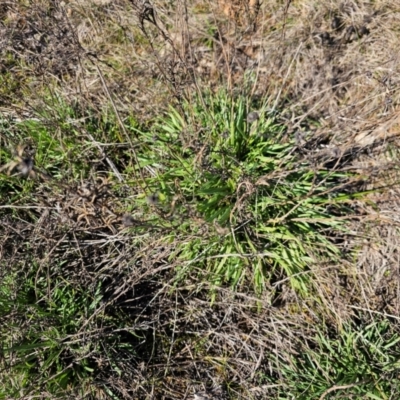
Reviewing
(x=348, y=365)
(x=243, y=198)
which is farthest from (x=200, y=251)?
(x=348, y=365)

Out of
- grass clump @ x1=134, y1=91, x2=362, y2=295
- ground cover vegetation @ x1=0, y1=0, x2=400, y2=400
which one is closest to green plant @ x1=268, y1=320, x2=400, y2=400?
ground cover vegetation @ x1=0, y1=0, x2=400, y2=400

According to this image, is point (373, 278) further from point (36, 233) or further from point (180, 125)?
point (36, 233)

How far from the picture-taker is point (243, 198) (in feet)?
7.30

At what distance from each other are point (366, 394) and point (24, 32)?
2.64 metres

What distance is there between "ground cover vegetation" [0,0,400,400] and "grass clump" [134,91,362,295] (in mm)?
12

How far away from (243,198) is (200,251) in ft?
1.29

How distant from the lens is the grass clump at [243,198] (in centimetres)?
227

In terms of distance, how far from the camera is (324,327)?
7.90 feet

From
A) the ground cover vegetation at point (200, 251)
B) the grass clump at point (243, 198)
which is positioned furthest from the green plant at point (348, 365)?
the grass clump at point (243, 198)

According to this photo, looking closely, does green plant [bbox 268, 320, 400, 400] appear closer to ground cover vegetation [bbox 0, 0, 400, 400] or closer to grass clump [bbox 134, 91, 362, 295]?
ground cover vegetation [bbox 0, 0, 400, 400]

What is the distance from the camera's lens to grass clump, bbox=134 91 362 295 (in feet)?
7.45

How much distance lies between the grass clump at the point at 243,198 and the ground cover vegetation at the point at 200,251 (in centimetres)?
1

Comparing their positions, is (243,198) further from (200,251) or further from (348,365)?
(348,365)

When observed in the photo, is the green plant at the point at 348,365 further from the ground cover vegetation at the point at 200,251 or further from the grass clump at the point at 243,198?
the grass clump at the point at 243,198
